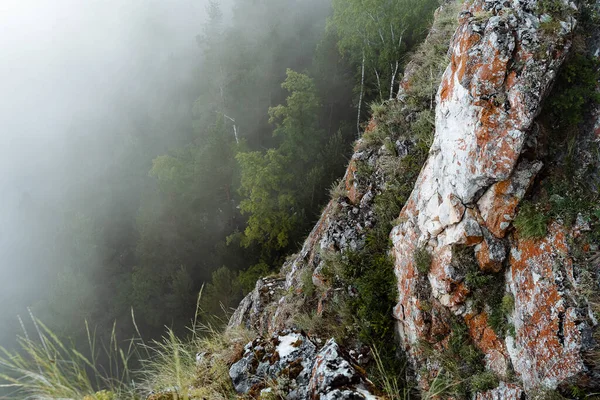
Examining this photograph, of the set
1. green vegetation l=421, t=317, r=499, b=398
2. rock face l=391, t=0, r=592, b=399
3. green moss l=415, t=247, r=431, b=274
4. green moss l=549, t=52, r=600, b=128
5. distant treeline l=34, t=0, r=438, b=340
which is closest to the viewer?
rock face l=391, t=0, r=592, b=399

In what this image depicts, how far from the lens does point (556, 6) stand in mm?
4266

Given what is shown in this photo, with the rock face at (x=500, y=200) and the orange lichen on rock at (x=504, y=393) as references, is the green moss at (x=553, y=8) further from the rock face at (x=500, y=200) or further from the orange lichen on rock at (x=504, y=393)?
the orange lichen on rock at (x=504, y=393)

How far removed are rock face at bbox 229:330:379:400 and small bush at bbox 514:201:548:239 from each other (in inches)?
101

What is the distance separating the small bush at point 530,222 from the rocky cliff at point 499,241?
0.01 m

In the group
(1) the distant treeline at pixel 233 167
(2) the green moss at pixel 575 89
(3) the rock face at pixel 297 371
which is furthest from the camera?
(1) the distant treeline at pixel 233 167

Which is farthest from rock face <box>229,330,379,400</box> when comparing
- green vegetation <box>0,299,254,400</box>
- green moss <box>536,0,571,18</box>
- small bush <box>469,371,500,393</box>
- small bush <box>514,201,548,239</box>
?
green moss <box>536,0,571,18</box>

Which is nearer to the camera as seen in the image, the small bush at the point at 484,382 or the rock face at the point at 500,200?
the rock face at the point at 500,200

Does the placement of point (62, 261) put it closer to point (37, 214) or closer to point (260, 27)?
point (37, 214)

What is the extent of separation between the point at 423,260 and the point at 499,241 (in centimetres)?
116

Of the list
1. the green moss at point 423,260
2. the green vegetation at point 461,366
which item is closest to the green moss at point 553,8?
the green moss at point 423,260

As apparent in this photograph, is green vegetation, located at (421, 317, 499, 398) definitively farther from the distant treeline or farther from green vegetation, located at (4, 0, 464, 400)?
the distant treeline

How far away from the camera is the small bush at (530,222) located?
387cm

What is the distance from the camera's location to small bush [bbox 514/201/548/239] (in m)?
3.87

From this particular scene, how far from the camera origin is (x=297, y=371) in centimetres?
330
